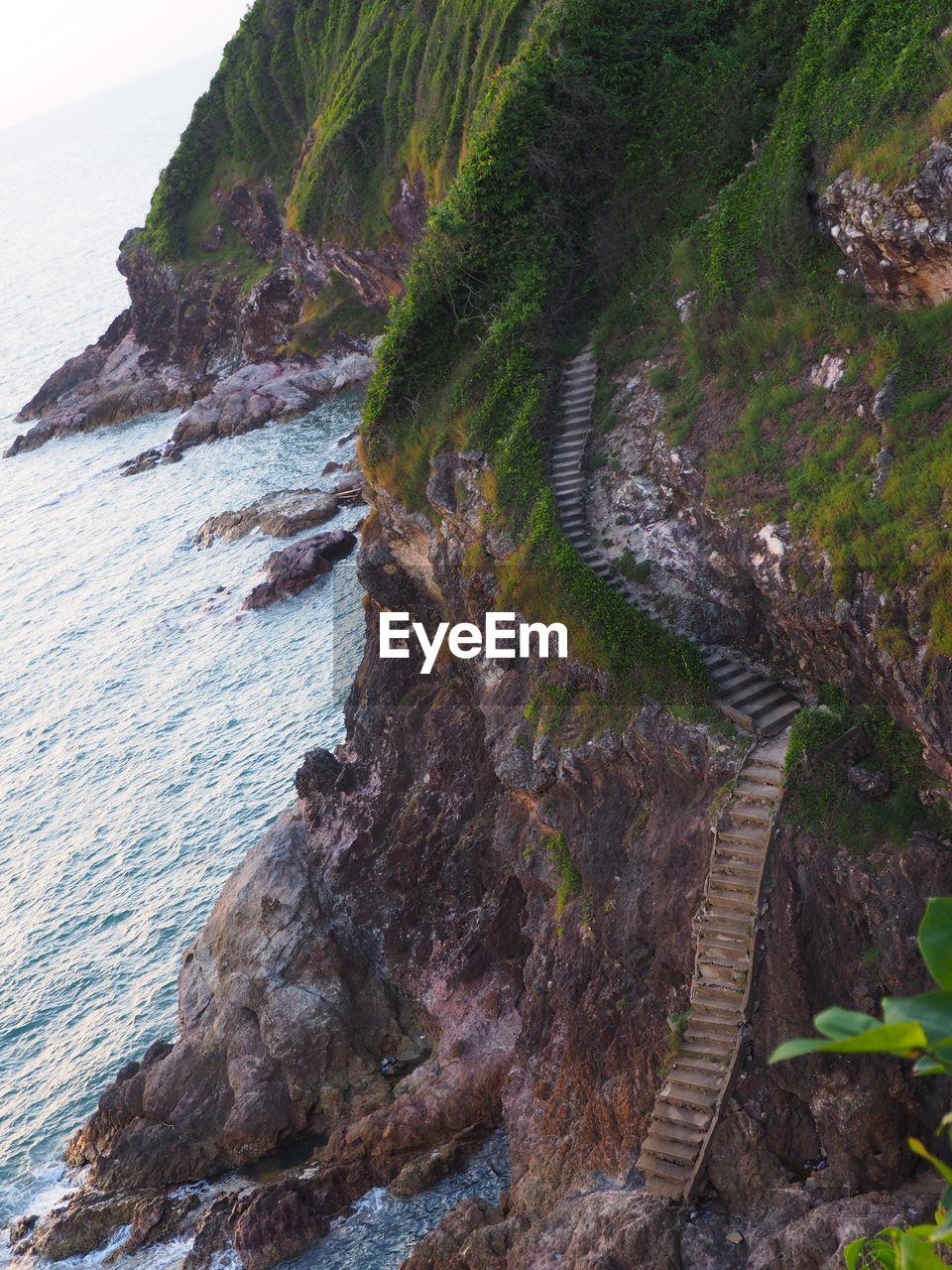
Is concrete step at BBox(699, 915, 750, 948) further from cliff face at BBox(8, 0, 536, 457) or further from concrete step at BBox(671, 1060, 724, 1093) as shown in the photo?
cliff face at BBox(8, 0, 536, 457)

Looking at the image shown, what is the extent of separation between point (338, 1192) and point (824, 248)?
3152cm

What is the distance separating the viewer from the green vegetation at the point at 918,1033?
5441 millimetres

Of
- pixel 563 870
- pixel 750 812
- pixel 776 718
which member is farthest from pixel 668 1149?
pixel 776 718

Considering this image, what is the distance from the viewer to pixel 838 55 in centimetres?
3538

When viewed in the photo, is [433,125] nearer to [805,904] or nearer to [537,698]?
[537,698]

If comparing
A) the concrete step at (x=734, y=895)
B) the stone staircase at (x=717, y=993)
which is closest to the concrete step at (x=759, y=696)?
the stone staircase at (x=717, y=993)

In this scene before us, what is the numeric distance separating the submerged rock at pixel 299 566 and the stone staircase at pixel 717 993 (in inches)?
1684

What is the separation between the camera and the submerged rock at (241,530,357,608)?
67.0 m

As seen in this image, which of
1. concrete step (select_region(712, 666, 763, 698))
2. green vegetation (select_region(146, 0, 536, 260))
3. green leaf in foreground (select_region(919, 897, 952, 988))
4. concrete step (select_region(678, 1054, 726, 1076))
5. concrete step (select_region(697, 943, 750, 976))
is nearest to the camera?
green leaf in foreground (select_region(919, 897, 952, 988))

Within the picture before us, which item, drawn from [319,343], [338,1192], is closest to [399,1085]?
[338,1192]

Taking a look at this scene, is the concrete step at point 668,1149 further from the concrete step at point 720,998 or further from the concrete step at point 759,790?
the concrete step at point 759,790

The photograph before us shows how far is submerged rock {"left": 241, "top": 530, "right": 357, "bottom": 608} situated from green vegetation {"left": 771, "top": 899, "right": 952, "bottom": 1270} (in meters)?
61.4

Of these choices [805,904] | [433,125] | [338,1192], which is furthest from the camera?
[433,125]

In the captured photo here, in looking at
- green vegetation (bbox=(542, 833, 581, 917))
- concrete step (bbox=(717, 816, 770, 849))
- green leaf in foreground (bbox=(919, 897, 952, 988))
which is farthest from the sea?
green leaf in foreground (bbox=(919, 897, 952, 988))
